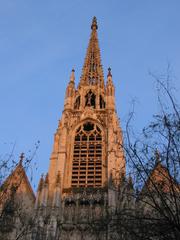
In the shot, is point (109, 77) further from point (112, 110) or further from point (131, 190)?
point (131, 190)

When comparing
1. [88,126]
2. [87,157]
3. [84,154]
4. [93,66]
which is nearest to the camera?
[87,157]

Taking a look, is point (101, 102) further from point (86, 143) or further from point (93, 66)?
point (93, 66)

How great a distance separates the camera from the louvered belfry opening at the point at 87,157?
26.3 metres

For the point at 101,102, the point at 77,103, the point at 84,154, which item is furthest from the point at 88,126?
the point at 101,102

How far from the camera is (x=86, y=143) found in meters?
29.2

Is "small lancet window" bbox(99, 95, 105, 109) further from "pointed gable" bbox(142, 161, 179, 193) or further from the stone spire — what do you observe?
"pointed gable" bbox(142, 161, 179, 193)

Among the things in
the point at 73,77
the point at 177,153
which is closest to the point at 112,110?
the point at 73,77

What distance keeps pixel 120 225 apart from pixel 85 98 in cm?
2632

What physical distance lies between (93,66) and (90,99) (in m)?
7.74

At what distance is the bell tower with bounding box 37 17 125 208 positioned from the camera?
84.6ft

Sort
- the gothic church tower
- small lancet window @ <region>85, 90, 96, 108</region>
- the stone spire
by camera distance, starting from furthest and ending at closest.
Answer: the stone spire → small lancet window @ <region>85, 90, 96, 108</region> → the gothic church tower

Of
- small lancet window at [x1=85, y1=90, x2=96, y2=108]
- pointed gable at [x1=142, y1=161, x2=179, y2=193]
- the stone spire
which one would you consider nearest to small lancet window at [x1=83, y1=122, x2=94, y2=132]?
small lancet window at [x1=85, y1=90, x2=96, y2=108]

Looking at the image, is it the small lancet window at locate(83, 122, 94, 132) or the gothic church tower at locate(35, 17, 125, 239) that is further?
the small lancet window at locate(83, 122, 94, 132)

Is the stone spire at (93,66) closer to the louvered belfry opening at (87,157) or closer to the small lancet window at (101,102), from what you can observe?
the small lancet window at (101,102)
